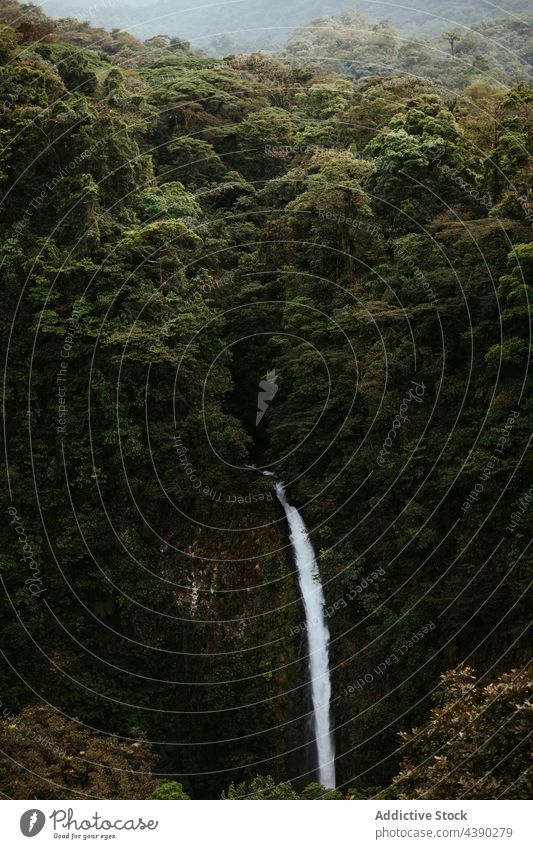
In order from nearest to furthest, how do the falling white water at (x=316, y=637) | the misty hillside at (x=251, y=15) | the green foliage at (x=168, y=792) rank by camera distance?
the green foliage at (x=168, y=792)
the falling white water at (x=316, y=637)
the misty hillside at (x=251, y=15)

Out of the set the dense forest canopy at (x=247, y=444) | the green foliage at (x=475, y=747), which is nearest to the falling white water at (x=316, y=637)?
the dense forest canopy at (x=247, y=444)

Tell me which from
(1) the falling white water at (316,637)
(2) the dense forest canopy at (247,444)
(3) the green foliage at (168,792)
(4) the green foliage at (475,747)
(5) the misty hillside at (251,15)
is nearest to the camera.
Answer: (4) the green foliage at (475,747)

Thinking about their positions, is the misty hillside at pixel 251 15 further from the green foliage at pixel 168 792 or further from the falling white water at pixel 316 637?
the green foliage at pixel 168 792

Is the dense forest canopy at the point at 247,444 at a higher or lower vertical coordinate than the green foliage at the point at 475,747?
higher

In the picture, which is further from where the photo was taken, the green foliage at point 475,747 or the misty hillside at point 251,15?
the misty hillside at point 251,15

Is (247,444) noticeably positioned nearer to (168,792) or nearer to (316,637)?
(316,637)

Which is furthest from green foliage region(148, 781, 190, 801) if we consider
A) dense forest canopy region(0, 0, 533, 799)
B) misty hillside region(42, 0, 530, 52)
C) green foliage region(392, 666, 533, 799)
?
misty hillside region(42, 0, 530, 52)
